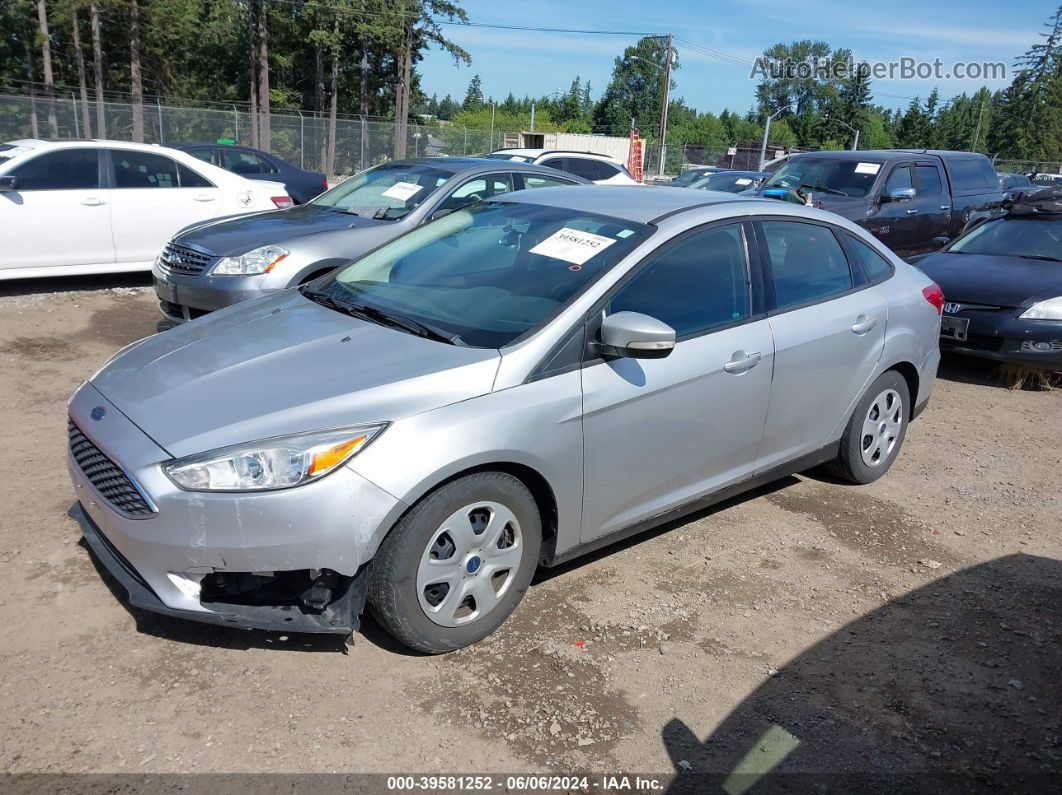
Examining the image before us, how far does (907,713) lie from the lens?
10.2 feet

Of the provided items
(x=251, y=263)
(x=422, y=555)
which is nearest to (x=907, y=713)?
(x=422, y=555)

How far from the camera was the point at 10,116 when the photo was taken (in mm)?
26453

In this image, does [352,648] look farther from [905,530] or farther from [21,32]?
[21,32]

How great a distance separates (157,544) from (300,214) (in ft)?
16.8

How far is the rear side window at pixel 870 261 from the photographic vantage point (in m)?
4.85

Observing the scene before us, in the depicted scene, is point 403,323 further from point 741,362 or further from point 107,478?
point 741,362

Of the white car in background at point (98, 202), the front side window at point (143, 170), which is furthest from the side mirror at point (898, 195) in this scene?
the front side window at point (143, 170)

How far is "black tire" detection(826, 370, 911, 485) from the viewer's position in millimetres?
4820

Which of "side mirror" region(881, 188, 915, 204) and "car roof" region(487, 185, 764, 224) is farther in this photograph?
"side mirror" region(881, 188, 915, 204)

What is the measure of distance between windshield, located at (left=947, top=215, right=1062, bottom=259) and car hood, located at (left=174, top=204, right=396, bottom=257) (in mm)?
5859

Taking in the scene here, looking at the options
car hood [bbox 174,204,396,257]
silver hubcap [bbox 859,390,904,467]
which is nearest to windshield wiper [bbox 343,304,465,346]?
silver hubcap [bbox 859,390,904,467]

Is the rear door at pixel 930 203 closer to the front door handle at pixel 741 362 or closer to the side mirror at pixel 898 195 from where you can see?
the side mirror at pixel 898 195

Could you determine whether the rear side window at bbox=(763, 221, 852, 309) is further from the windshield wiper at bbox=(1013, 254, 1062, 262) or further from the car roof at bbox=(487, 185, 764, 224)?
the windshield wiper at bbox=(1013, 254, 1062, 262)

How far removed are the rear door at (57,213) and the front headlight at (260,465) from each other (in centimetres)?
672
